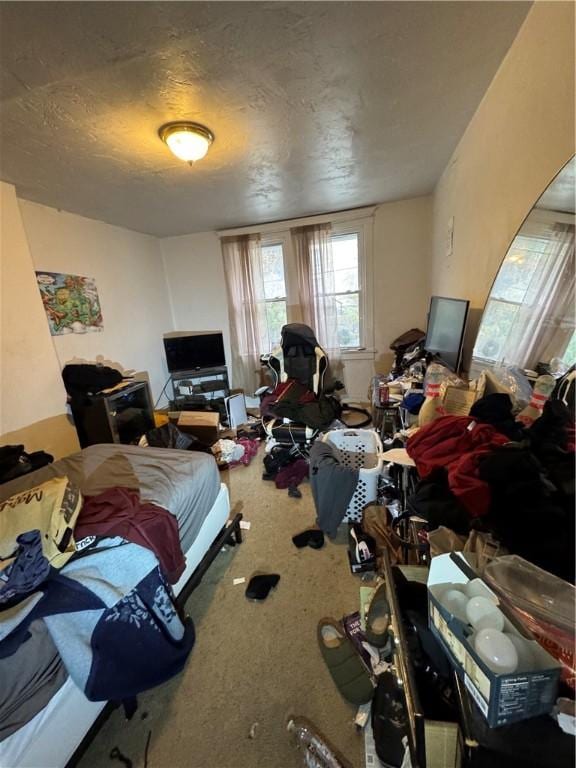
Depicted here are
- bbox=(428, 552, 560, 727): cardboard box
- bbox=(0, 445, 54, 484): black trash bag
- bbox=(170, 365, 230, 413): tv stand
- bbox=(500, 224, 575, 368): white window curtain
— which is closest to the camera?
bbox=(428, 552, 560, 727): cardboard box

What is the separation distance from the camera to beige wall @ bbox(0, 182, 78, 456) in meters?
2.23

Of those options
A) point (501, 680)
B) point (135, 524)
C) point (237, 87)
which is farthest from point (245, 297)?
point (501, 680)

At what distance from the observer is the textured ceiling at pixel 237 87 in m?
1.12

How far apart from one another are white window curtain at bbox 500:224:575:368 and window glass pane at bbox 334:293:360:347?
259 centimetres

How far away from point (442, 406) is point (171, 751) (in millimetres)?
1797

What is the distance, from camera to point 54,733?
3.03 ft

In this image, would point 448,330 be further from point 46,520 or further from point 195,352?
point 195,352

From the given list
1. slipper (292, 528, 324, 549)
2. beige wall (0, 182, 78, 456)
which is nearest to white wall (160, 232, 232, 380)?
beige wall (0, 182, 78, 456)

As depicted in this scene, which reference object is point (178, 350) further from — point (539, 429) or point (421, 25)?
point (539, 429)

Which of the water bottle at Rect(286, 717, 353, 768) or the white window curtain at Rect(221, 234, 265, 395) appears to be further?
the white window curtain at Rect(221, 234, 265, 395)

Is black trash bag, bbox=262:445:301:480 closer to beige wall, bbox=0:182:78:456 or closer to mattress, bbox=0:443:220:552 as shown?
mattress, bbox=0:443:220:552

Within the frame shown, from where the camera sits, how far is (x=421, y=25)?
1198mm

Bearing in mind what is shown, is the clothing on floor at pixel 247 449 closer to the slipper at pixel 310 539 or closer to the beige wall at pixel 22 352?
the slipper at pixel 310 539

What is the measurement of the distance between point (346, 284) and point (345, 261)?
28 cm
